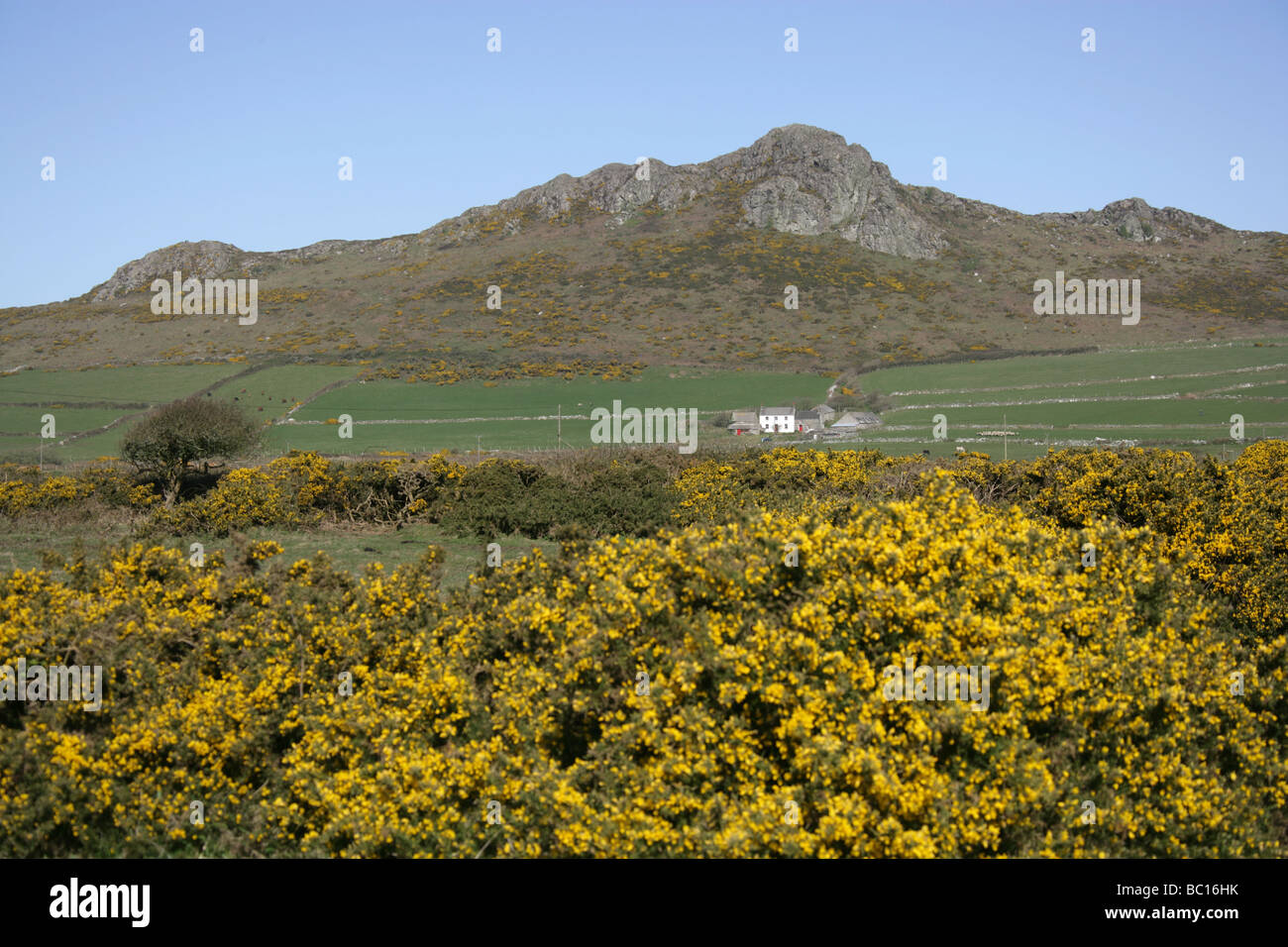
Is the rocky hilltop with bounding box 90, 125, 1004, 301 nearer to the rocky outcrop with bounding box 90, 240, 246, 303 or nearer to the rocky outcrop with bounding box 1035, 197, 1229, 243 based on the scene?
the rocky outcrop with bounding box 90, 240, 246, 303

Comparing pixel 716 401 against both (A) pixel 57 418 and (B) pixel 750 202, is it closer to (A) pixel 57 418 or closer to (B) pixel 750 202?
(A) pixel 57 418

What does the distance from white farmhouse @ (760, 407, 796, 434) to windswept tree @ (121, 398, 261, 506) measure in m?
38.9

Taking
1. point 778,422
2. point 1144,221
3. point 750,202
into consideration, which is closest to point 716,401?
point 778,422

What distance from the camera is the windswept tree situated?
3703 centimetres

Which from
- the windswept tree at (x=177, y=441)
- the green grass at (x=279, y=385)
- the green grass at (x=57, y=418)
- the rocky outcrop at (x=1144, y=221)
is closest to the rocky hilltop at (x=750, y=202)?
the rocky outcrop at (x=1144, y=221)

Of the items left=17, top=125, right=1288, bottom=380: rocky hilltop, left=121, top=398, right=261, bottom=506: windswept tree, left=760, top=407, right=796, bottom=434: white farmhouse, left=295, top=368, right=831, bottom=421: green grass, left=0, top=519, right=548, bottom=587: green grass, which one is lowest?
left=0, top=519, right=548, bottom=587: green grass

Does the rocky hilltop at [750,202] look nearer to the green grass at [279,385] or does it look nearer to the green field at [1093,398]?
the green field at [1093,398]

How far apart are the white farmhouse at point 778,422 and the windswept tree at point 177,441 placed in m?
38.9

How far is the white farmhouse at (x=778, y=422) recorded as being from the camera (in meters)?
67.5

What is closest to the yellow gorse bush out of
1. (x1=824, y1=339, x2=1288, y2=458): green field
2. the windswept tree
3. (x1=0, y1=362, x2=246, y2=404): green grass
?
the windswept tree

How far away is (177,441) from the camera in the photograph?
122ft

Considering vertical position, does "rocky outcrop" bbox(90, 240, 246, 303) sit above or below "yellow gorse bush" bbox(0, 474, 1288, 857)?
above

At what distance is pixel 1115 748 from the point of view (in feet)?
31.2
